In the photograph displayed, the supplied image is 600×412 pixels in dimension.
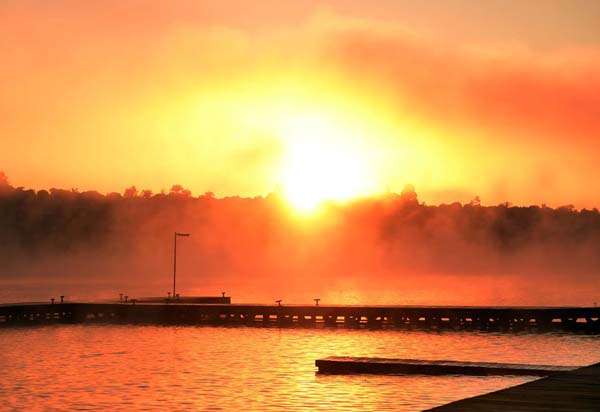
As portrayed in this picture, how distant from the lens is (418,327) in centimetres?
7244

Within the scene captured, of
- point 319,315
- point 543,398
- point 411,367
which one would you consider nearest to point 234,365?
point 411,367

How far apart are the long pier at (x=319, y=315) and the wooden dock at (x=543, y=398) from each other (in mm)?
45489

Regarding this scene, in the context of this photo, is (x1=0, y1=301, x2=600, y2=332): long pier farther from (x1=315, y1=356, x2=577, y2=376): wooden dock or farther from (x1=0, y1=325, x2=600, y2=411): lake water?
(x1=315, y1=356, x2=577, y2=376): wooden dock

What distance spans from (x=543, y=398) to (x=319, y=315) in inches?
2088

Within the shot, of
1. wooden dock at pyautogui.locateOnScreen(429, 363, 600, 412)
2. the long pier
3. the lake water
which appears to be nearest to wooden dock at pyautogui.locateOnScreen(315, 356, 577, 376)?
the lake water

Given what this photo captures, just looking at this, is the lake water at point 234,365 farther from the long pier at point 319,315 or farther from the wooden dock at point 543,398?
the wooden dock at point 543,398

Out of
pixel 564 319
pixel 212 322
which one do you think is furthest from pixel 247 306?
pixel 564 319

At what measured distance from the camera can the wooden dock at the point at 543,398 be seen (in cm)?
2086

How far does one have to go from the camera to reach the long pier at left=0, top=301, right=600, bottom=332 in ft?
232

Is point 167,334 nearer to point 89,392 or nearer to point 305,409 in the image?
point 89,392

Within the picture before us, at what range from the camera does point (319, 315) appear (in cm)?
7512

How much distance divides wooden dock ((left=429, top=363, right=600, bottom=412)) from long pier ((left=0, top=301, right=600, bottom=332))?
4549cm

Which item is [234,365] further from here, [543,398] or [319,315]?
[543,398]

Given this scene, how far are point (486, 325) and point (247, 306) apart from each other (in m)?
18.9
